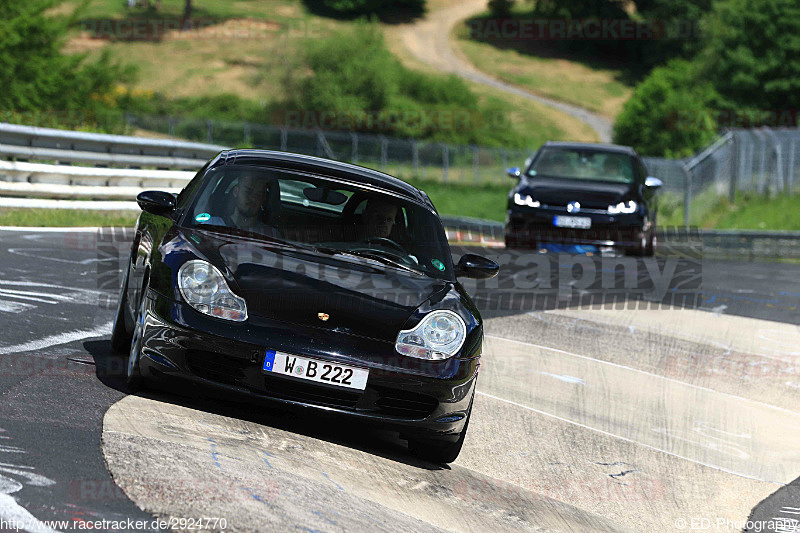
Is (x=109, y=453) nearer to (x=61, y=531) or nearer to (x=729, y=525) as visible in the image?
(x=61, y=531)

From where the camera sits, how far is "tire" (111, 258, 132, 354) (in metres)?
6.82

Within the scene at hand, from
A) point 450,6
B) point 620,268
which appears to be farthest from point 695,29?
point 620,268

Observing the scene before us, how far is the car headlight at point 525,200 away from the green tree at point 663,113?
4791 centimetres

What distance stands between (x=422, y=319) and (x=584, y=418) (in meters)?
2.39

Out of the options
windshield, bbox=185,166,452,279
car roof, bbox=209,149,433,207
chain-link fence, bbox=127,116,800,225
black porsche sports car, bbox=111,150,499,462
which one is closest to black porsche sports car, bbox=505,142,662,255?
car roof, bbox=209,149,433,207

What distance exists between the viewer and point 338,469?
5320 millimetres

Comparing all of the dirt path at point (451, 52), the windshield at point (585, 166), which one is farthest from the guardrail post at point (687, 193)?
the dirt path at point (451, 52)

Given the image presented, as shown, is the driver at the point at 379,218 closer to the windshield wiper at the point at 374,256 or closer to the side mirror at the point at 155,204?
the windshield wiper at the point at 374,256

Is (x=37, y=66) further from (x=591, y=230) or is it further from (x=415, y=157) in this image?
(x=415, y=157)

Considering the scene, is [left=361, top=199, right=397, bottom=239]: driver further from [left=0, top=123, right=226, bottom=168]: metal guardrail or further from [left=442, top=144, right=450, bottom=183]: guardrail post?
[left=442, top=144, right=450, bottom=183]: guardrail post

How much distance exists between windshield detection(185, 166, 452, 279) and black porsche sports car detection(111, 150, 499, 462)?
0.05 ft

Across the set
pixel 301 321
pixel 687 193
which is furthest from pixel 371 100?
pixel 301 321

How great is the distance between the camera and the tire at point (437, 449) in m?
5.95

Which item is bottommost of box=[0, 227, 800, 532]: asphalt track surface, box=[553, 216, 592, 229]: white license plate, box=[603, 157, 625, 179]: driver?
box=[0, 227, 800, 532]: asphalt track surface
